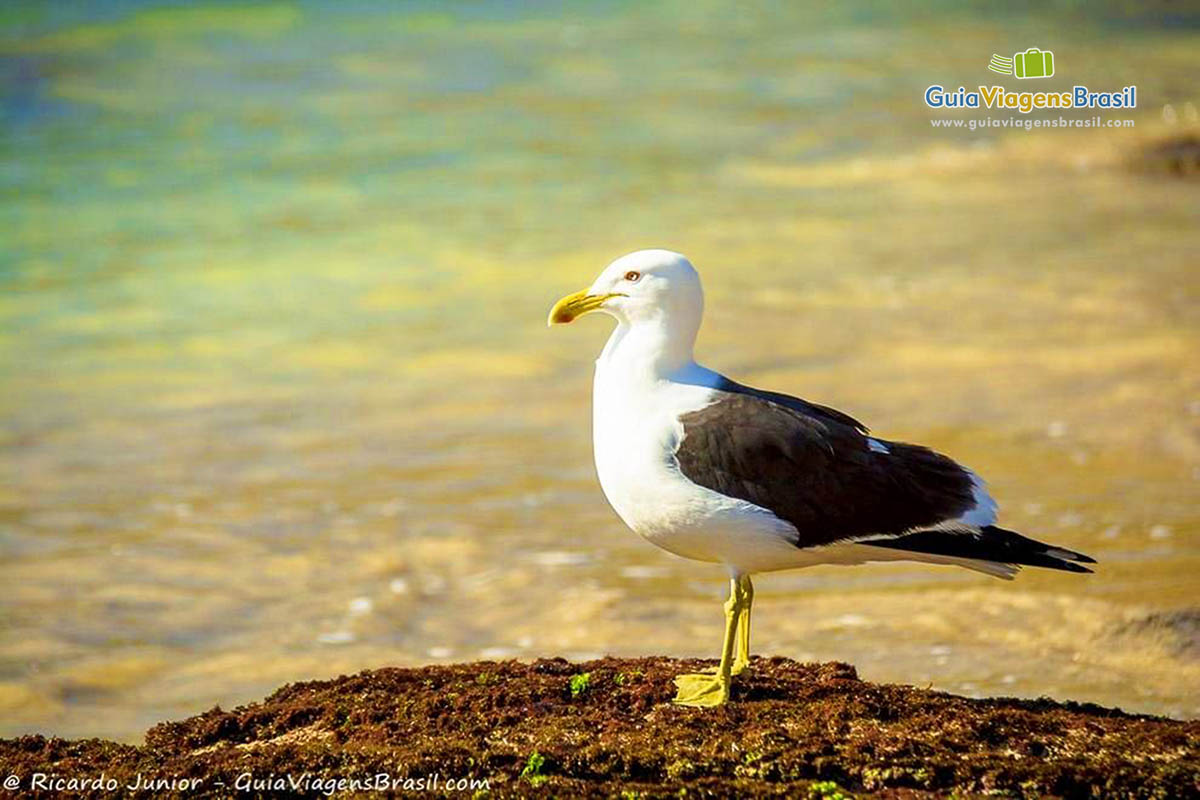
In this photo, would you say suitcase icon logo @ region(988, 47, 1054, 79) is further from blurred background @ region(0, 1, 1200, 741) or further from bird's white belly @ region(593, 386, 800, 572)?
bird's white belly @ region(593, 386, 800, 572)

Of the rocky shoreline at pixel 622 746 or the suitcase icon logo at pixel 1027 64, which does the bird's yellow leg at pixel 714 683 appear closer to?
the rocky shoreline at pixel 622 746

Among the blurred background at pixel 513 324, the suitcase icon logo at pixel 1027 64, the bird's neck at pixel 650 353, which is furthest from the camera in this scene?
the suitcase icon logo at pixel 1027 64

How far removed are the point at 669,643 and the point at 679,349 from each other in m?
3.11

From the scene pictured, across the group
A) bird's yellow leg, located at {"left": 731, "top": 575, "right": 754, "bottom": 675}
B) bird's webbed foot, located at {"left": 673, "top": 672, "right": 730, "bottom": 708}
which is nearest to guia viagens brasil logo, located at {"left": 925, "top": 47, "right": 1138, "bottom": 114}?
bird's yellow leg, located at {"left": 731, "top": 575, "right": 754, "bottom": 675}

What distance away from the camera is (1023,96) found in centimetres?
2634

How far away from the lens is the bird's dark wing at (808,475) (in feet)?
16.3

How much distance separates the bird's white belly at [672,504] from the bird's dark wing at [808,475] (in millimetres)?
44

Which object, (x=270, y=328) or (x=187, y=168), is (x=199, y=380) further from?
(x=187, y=168)

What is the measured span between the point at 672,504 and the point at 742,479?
234 millimetres

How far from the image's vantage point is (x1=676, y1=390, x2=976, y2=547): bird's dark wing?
16.3 feet

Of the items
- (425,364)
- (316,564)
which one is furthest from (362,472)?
(425,364)

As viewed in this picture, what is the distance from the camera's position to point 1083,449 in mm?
10891

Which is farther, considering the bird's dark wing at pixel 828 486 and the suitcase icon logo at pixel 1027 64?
the suitcase icon logo at pixel 1027 64

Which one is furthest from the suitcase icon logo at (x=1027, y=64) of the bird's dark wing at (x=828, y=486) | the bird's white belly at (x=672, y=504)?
the bird's white belly at (x=672, y=504)
